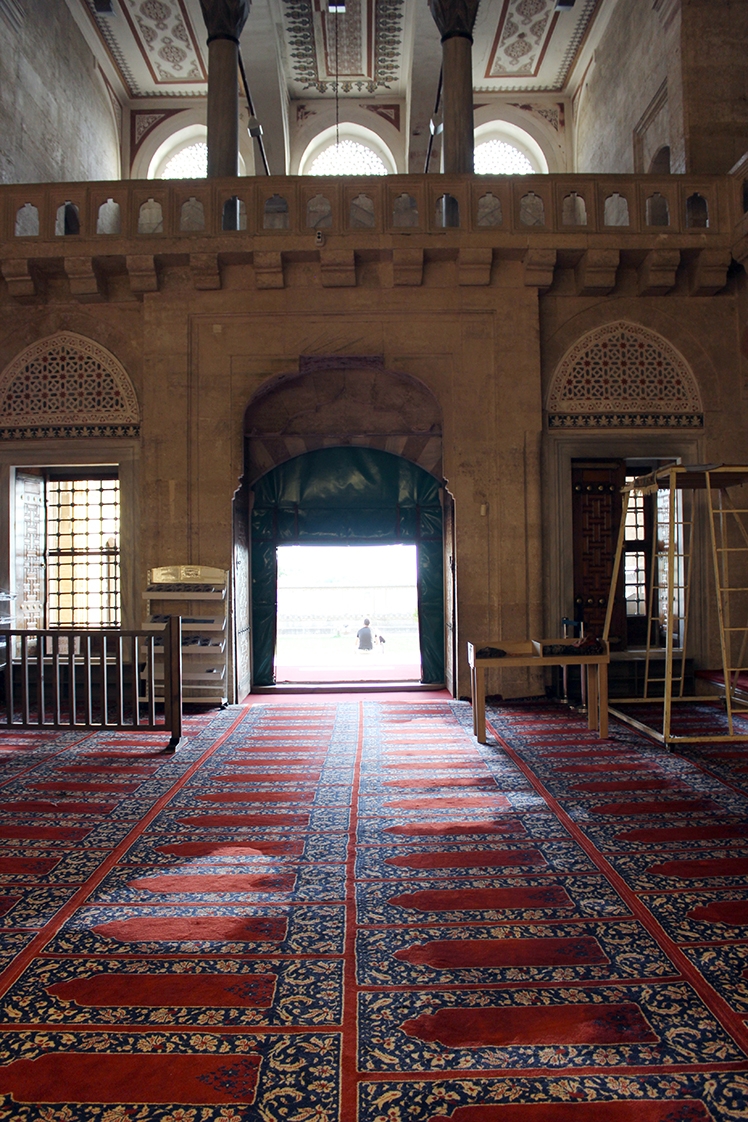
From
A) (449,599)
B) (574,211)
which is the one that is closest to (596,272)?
(449,599)

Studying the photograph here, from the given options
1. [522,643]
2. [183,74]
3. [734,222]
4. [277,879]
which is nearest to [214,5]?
[183,74]

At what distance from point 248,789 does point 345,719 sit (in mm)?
2152

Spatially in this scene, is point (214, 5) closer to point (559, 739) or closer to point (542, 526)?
point (542, 526)

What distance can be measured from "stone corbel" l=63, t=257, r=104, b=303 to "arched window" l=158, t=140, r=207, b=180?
527cm

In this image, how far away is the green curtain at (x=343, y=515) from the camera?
8375 millimetres

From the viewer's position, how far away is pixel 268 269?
23.5ft

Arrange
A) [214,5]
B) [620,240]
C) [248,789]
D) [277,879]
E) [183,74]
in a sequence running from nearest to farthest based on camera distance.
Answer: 1. [277,879]
2. [248,789]
3. [620,240]
4. [214,5]
5. [183,74]

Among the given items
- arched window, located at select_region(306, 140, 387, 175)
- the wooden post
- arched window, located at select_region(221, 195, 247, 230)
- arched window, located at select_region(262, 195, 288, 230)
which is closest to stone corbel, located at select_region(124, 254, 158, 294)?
arched window, located at select_region(221, 195, 247, 230)

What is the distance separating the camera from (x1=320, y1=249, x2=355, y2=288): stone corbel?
7.05 m

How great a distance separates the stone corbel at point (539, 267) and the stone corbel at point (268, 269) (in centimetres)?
241

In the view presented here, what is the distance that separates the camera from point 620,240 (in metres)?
7.10

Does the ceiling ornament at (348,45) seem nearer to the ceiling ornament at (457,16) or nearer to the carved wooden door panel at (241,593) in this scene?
the ceiling ornament at (457,16)

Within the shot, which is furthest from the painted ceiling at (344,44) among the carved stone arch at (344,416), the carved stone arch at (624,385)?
the carved stone arch at (624,385)

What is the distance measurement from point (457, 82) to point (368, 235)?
2.31m
